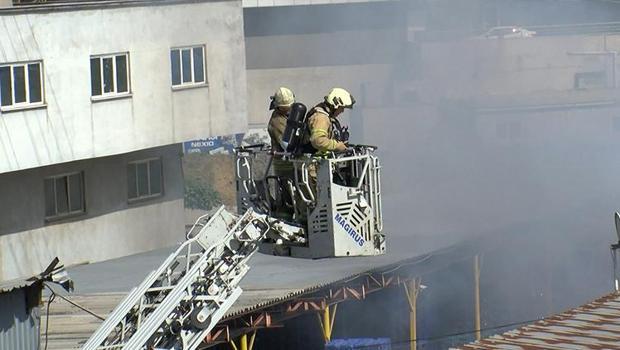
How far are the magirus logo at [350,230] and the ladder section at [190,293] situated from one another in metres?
0.78

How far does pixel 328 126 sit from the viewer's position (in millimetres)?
14750

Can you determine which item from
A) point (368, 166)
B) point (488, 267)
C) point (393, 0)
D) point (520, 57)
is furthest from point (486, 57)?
point (368, 166)

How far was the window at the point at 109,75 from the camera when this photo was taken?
83.2ft

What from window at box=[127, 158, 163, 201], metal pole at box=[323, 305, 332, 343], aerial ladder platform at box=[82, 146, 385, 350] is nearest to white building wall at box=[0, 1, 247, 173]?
window at box=[127, 158, 163, 201]

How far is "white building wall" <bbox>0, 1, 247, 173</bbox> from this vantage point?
23922 millimetres

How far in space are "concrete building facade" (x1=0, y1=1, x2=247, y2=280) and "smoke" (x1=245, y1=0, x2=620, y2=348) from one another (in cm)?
403

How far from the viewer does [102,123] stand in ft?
83.5

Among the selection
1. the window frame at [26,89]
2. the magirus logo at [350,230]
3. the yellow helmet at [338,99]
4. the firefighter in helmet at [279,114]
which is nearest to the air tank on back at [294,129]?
the yellow helmet at [338,99]

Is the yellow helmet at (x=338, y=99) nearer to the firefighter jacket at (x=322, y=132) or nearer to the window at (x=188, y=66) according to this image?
the firefighter jacket at (x=322, y=132)

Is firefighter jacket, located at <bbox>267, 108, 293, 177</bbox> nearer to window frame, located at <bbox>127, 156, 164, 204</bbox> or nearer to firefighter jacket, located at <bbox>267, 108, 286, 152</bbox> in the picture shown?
firefighter jacket, located at <bbox>267, 108, 286, 152</bbox>

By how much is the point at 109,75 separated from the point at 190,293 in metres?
12.3

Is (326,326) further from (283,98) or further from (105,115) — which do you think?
(105,115)

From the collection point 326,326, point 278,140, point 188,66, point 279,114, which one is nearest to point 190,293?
point 278,140

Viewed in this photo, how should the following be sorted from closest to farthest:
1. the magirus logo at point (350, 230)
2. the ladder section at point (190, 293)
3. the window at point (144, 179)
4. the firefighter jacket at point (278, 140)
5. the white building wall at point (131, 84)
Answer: the ladder section at point (190, 293) → the magirus logo at point (350, 230) → the firefighter jacket at point (278, 140) → the white building wall at point (131, 84) → the window at point (144, 179)
